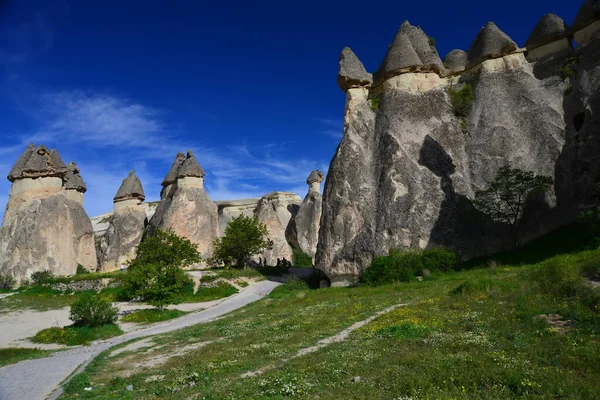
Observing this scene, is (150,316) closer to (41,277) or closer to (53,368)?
(53,368)

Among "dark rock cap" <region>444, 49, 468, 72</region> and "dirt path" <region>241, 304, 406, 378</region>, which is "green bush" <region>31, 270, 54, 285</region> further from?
"dark rock cap" <region>444, 49, 468, 72</region>

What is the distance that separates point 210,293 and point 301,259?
21.4 meters

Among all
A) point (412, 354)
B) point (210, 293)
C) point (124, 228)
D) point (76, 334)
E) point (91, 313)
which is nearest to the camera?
point (412, 354)

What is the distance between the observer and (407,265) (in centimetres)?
2162

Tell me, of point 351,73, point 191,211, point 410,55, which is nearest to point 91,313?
point 351,73

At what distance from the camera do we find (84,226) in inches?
1547

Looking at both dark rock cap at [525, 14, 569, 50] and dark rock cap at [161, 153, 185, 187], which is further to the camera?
dark rock cap at [161, 153, 185, 187]

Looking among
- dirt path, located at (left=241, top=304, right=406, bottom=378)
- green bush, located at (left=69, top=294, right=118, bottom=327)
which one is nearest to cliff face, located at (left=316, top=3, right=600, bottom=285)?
dirt path, located at (left=241, top=304, right=406, bottom=378)

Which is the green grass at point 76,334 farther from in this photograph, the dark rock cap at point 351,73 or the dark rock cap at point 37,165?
the dark rock cap at point 37,165

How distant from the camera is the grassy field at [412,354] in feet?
18.4

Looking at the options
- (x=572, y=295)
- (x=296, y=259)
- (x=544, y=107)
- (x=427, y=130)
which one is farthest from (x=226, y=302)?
(x=296, y=259)

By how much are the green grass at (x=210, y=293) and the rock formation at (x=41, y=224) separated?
15.1 m

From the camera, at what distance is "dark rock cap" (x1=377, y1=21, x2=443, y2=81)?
2786 centimetres

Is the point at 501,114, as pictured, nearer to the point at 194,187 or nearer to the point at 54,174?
the point at 194,187
